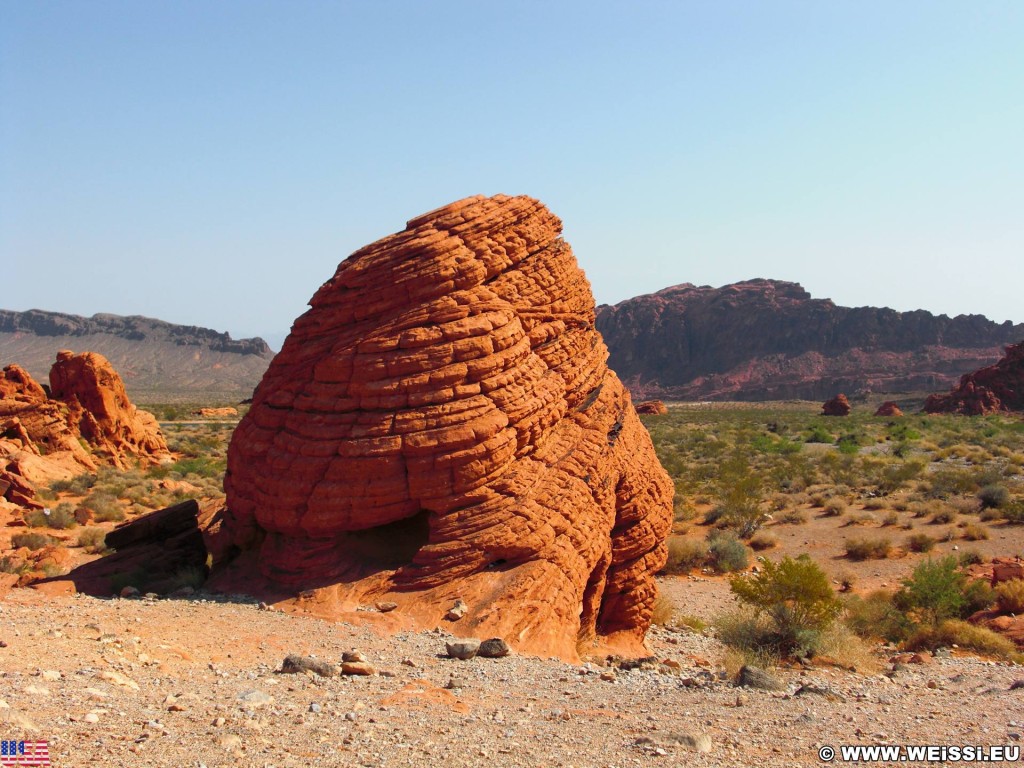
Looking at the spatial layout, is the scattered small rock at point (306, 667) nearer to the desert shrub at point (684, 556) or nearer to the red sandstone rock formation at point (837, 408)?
the desert shrub at point (684, 556)

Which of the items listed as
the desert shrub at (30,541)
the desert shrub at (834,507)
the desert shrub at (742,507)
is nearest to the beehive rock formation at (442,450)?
the desert shrub at (30,541)

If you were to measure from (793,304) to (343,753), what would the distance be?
482 ft

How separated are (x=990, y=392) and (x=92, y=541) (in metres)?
69.4

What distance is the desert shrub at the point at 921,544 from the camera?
2061cm

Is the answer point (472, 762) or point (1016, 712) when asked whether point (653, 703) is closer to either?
point (472, 762)

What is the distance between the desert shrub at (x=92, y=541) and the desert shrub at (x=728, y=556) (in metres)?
14.7

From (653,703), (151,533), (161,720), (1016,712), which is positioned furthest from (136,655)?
(1016,712)

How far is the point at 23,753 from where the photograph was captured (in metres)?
4.72

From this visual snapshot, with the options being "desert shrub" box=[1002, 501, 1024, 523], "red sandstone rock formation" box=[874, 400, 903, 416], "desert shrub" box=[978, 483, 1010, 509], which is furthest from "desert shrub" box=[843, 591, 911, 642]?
"red sandstone rock formation" box=[874, 400, 903, 416]

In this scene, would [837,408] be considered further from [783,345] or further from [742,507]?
[783,345]

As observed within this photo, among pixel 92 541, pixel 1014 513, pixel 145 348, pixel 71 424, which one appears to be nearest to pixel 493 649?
pixel 92 541

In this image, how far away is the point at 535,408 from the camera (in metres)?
11.8

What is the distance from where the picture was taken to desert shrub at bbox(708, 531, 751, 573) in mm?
19938

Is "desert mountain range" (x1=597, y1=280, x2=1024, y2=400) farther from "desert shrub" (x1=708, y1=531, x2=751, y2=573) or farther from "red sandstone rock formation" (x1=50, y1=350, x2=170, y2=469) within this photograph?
"red sandstone rock formation" (x1=50, y1=350, x2=170, y2=469)
